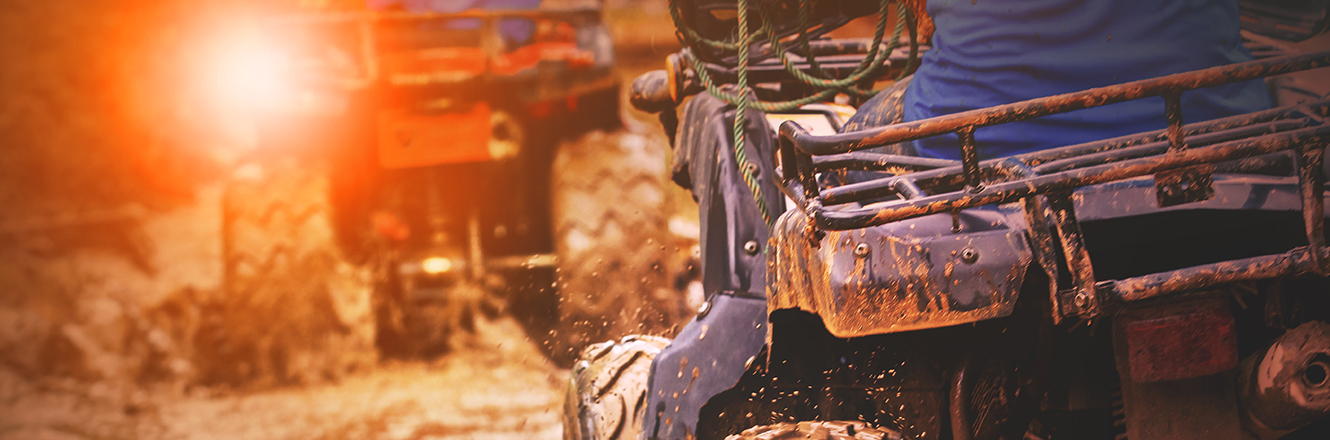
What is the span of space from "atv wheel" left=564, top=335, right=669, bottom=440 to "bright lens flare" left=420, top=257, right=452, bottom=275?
2138 millimetres

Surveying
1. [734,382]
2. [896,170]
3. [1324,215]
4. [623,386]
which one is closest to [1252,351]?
[1324,215]

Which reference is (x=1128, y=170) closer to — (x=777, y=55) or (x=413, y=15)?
(x=777, y=55)

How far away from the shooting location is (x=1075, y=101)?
3.85ft

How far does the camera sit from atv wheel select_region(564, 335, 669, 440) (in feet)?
6.90

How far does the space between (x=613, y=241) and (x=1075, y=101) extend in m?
2.84

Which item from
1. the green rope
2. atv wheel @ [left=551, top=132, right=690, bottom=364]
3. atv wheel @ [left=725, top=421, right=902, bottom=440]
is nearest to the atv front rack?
atv wheel @ [left=725, top=421, right=902, bottom=440]

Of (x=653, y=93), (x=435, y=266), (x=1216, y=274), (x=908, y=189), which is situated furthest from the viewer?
(x=435, y=266)

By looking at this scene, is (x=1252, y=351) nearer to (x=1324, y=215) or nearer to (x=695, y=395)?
(x=1324, y=215)

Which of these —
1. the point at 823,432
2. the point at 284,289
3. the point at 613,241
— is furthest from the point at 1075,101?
the point at 284,289

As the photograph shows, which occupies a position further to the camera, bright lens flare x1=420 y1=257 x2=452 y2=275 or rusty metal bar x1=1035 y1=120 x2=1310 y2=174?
bright lens flare x1=420 y1=257 x2=452 y2=275

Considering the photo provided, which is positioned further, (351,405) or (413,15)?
(351,405)

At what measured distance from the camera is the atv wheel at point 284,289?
3986 millimetres

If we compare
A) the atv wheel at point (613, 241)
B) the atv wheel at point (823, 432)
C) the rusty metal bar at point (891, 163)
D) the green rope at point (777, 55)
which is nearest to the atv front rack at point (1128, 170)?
the rusty metal bar at point (891, 163)

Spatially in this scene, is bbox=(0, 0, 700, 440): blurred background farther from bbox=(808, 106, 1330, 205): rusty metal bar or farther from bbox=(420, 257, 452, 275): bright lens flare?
bbox=(808, 106, 1330, 205): rusty metal bar
